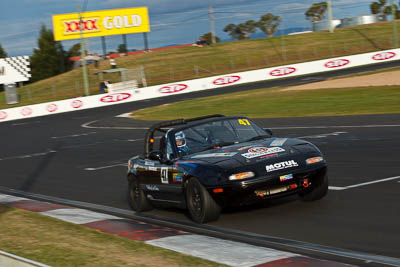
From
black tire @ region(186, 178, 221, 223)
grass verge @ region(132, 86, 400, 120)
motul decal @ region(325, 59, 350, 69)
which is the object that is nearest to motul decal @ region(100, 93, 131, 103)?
grass verge @ region(132, 86, 400, 120)

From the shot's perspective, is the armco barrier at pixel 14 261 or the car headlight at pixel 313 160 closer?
the armco barrier at pixel 14 261

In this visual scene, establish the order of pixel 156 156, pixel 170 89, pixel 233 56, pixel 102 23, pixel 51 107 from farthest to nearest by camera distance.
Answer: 1. pixel 102 23
2. pixel 233 56
3. pixel 170 89
4. pixel 51 107
5. pixel 156 156

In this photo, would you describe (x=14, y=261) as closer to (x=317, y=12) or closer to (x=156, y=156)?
(x=156, y=156)

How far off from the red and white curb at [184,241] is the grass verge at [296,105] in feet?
49.7

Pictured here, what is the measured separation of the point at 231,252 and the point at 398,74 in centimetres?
3472

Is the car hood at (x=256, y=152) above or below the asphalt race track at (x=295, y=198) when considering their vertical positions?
above

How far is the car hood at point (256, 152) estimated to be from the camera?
8.33m

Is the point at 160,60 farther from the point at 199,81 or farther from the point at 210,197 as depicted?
the point at 210,197

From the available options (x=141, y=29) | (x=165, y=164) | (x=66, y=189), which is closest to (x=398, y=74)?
(x=66, y=189)

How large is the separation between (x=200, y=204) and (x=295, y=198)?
1762 millimetres

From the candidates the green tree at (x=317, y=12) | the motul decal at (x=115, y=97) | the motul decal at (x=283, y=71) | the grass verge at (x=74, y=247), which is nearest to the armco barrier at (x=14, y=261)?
the grass verge at (x=74, y=247)

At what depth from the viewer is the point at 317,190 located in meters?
8.88

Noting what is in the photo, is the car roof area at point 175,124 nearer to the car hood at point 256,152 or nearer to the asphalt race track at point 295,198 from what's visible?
the car hood at point 256,152

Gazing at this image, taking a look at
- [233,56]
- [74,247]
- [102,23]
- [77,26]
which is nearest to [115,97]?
[233,56]
